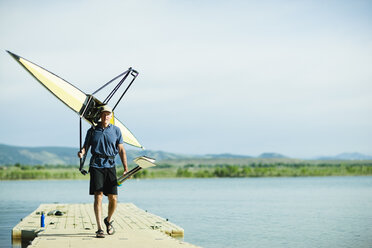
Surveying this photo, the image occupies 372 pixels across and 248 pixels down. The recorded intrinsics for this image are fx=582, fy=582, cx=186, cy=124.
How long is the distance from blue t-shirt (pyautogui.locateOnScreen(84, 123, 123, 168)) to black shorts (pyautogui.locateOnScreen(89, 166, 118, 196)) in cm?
8

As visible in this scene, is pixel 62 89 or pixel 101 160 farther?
pixel 62 89

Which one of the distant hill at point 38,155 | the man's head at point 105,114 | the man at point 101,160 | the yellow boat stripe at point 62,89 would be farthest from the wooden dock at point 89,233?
the distant hill at point 38,155

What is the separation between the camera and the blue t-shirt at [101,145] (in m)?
8.83

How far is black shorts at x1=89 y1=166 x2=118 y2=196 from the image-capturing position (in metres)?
8.80

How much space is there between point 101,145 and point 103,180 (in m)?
0.54

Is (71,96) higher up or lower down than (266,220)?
higher up

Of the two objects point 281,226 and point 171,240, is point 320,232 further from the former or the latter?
point 171,240

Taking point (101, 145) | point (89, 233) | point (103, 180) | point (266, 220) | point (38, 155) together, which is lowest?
point (266, 220)

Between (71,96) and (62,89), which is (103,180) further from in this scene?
(62,89)

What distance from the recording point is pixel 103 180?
890cm

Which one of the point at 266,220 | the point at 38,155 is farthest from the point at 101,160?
the point at 38,155

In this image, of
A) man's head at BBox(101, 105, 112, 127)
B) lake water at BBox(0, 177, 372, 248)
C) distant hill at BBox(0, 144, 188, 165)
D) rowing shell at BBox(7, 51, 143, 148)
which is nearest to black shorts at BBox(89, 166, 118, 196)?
man's head at BBox(101, 105, 112, 127)

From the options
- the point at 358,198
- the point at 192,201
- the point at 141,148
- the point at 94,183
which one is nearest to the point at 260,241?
the point at 141,148

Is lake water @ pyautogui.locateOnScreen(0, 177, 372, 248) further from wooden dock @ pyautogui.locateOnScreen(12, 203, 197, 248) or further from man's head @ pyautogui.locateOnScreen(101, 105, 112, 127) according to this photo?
man's head @ pyautogui.locateOnScreen(101, 105, 112, 127)
